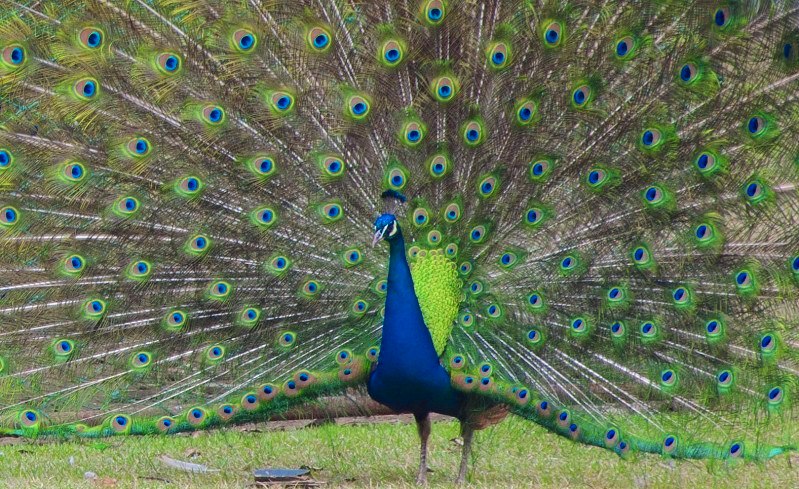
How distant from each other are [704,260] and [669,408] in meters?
0.66

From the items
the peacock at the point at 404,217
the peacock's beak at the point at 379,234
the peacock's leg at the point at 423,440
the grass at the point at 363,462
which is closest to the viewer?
the peacock's beak at the point at 379,234

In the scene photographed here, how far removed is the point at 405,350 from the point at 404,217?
2.03 feet

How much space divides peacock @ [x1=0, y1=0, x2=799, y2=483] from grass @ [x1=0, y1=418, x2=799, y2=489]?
0.29 metres

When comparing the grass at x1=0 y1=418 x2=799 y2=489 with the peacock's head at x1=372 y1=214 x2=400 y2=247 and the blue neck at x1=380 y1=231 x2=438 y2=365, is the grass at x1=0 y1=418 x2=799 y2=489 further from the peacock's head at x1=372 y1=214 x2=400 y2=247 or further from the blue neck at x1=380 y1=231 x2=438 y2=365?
the peacock's head at x1=372 y1=214 x2=400 y2=247

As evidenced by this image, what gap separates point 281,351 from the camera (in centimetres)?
488

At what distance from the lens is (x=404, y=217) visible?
4.82 m

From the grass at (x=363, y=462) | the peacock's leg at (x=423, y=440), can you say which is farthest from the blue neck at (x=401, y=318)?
the grass at (x=363, y=462)

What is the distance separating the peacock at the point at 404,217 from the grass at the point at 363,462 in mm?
294

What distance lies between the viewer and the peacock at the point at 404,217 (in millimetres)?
4480

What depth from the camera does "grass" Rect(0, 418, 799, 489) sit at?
4.99 m

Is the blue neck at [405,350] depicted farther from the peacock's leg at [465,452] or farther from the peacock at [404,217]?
the peacock's leg at [465,452]

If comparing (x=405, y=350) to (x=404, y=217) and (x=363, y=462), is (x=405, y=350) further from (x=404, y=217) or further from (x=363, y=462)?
(x=363, y=462)

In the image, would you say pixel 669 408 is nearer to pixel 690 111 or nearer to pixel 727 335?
pixel 727 335

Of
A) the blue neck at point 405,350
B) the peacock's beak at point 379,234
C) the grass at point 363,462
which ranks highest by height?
the peacock's beak at point 379,234
